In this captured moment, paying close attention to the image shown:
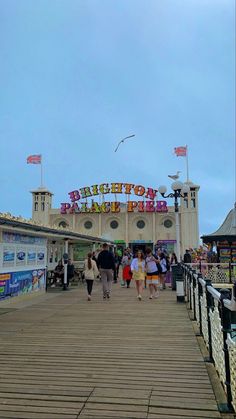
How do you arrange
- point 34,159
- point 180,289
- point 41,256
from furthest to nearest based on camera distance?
point 34,159 < point 41,256 < point 180,289

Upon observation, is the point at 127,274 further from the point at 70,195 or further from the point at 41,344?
the point at 70,195

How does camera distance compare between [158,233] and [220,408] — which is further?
[158,233]

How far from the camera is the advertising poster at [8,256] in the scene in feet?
36.9

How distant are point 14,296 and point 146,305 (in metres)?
4.32

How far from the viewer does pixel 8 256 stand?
37.7 feet

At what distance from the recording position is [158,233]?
167 feet

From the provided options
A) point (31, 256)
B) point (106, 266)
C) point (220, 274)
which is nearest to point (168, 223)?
point (220, 274)

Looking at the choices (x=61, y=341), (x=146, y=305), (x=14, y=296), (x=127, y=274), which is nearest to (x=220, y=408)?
(x=61, y=341)

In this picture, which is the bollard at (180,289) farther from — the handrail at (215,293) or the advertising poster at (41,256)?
the handrail at (215,293)

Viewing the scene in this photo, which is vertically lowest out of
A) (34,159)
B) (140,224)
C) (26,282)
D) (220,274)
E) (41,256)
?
(220,274)

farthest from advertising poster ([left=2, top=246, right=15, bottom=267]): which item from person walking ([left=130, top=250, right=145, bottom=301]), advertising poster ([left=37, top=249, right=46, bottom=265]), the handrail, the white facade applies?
the white facade

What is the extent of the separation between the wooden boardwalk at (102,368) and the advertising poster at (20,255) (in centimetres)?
391

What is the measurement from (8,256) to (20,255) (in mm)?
957

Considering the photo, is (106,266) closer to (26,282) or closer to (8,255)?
(8,255)
